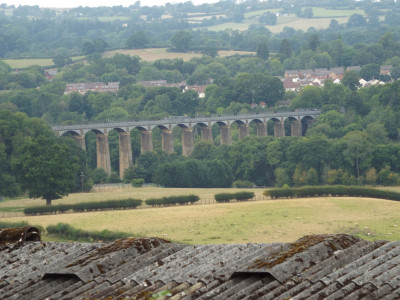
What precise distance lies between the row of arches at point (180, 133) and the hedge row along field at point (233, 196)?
41.5 metres

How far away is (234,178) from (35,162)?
34.7 metres

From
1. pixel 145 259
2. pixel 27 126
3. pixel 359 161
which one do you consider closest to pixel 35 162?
pixel 27 126

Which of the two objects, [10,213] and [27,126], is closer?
[10,213]

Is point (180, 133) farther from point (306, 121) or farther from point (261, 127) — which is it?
point (306, 121)

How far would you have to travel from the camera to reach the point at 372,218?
242ft

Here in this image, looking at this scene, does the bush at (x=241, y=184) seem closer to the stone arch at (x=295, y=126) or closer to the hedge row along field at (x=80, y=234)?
the stone arch at (x=295, y=126)

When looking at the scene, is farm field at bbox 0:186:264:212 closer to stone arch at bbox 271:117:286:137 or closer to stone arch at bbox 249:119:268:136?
stone arch at bbox 249:119:268:136

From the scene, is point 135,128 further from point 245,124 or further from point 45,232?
point 45,232

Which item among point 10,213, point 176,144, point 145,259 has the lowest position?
point 176,144

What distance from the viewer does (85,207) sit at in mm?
85688

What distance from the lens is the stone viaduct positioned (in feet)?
446

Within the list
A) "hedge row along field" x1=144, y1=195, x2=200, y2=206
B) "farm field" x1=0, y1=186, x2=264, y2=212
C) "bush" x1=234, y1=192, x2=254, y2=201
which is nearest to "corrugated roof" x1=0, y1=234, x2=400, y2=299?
"hedge row along field" x1=144, y1=195, x2=200, y2=206

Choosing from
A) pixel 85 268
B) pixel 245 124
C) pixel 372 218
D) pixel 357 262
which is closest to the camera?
pixel 357 262

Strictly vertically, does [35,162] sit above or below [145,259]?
below
